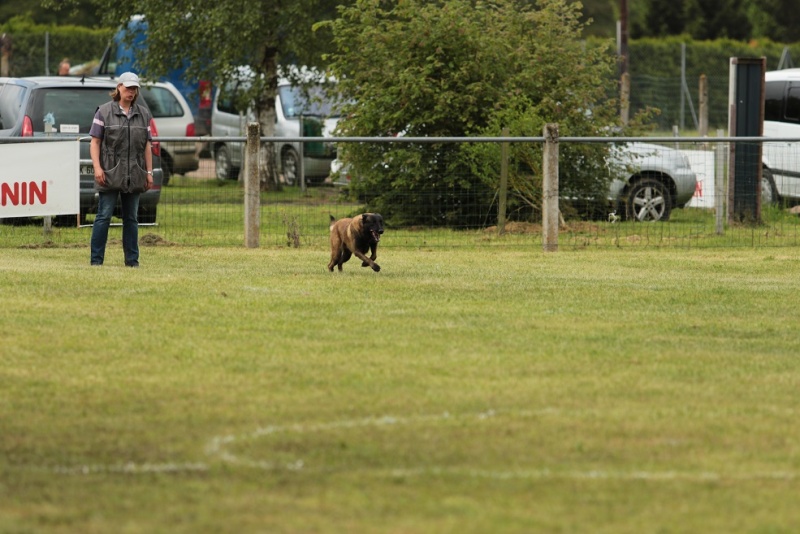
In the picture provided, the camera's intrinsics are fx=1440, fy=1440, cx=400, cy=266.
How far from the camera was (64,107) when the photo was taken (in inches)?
700

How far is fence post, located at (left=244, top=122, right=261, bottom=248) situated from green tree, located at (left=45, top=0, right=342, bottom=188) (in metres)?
6.66

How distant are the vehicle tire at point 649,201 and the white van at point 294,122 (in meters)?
4.80

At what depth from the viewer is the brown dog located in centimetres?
1212

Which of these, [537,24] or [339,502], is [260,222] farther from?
[339,502]

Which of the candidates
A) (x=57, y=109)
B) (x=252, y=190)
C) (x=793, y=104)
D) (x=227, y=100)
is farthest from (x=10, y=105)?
(x=793, y=104)

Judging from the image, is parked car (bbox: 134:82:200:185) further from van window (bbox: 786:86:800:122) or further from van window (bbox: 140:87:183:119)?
van window (bbox: 786:86:800:122)

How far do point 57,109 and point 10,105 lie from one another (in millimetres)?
614

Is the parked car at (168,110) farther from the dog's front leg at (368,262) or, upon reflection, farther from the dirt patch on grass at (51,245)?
the dog's front leg at (368,262)

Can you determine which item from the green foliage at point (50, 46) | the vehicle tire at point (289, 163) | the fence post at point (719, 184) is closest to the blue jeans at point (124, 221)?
the fence post at point (719, 184)

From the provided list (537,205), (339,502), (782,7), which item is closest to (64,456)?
(339,502)

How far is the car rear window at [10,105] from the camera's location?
57.7ft

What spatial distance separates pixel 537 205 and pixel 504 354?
30.3 ft

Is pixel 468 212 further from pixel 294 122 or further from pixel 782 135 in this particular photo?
pixel 294 122

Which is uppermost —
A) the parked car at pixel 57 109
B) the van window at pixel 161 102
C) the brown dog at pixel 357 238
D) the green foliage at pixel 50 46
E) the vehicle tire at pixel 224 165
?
the green foliage at pixel 50 46
